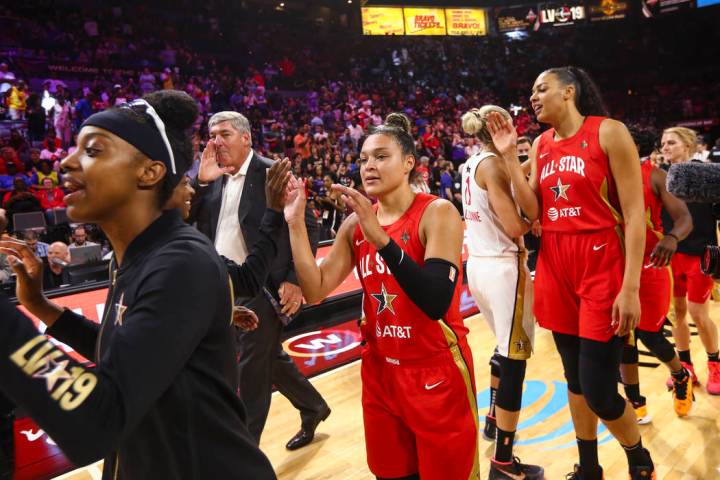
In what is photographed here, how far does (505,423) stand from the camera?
3.04 meters

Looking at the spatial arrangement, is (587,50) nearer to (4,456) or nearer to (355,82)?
(355,82)

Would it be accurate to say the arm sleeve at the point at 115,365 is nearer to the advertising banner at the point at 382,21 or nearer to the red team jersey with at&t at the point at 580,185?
the red team jersey with at&t at the point at 580,185

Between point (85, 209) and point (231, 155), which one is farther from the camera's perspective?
point (231, 155)

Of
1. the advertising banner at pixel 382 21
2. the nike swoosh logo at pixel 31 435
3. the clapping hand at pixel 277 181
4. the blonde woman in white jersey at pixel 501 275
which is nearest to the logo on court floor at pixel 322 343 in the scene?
the nike swoosh logo at pixel 31 435

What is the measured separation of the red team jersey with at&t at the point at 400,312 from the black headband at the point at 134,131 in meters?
1.04

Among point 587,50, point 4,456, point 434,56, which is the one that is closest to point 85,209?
point 4,456

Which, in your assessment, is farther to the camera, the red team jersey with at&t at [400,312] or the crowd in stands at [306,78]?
the crowd in stands at [306,78]

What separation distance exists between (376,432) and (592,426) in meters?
1.21

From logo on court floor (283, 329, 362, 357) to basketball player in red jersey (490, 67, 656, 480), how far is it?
9.99 feet

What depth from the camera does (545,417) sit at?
3904mm

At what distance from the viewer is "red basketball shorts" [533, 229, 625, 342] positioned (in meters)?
2.56

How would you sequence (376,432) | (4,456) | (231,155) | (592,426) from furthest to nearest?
(231,155) < (592,426) < (4,456) < (376,432)

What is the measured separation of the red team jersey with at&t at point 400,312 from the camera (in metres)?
2.14

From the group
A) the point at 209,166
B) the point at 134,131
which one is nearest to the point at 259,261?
the point at 134,131
